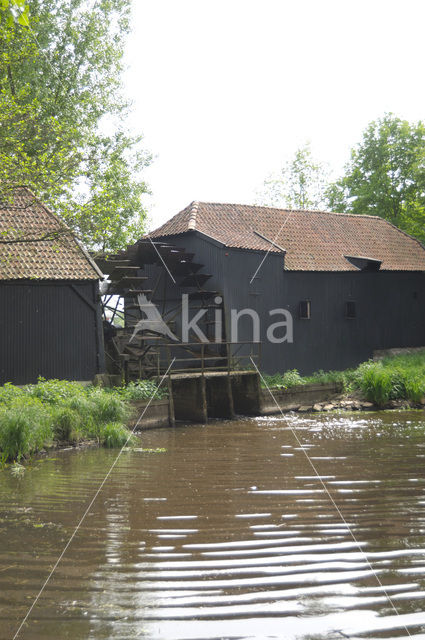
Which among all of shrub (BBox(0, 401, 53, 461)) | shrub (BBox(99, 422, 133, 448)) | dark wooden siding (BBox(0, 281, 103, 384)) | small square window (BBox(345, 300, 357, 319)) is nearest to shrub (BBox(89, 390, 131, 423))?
shrub (BBox(99, 422, 133, 448))

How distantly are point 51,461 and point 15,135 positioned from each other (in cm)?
685

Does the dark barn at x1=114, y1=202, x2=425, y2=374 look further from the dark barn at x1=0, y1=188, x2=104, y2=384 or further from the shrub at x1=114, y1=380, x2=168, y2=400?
the shrub at x1=114, y1=380, x2=168, y2=400

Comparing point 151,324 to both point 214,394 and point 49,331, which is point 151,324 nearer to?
point 214,394

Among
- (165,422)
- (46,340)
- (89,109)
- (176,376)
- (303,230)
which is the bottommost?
(165,422)

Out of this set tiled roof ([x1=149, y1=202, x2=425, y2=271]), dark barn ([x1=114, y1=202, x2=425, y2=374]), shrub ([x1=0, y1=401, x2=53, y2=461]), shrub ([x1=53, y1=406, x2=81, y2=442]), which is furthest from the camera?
tiled roof ([x1=149, y1=202, x2=425, y2=271])

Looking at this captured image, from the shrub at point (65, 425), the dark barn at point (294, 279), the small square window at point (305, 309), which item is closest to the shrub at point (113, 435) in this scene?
the shrub at point (65, 425)

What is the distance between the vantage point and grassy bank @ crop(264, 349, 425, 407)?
60.2 ft

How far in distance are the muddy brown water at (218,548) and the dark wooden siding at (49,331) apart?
5.66 metres

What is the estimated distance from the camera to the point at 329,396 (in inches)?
769

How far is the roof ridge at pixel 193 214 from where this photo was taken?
20.5 meters

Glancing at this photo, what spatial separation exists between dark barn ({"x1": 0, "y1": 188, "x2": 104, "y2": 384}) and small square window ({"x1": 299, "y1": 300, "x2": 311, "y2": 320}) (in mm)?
7640

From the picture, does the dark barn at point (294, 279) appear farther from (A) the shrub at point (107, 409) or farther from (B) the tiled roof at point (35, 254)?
(A) the shrub at point (107, 409)

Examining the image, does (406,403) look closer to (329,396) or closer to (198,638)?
(329,396)

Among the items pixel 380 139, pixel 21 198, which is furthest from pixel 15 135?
pixel 380 139
